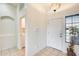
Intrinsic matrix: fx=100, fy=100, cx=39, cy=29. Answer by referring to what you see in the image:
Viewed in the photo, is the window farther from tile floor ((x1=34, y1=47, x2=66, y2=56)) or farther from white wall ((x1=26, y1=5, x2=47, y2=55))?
white wall ((x1=26, y1=5, x2=47, y2=55))

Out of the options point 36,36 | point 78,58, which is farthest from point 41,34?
point 78,58

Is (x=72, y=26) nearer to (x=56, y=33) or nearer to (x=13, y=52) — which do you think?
(x=56, y=33)

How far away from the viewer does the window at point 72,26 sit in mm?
1614

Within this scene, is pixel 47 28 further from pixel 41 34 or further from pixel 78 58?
pixel 78 58

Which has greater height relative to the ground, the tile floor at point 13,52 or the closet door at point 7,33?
the closet door at point 7,33

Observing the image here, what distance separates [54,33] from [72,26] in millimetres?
314

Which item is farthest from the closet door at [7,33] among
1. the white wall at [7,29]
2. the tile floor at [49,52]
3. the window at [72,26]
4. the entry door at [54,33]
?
the window at [72,26]

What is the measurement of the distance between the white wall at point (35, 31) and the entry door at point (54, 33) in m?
0.09

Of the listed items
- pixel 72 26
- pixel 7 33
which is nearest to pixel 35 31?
pixel 7 33

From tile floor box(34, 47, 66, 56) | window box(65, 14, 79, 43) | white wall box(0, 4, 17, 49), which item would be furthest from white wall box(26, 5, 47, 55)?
window box(65, 14, 79, 43)

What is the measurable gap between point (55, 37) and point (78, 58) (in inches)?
19.6

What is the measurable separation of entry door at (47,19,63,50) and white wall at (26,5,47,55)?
9 centimetres

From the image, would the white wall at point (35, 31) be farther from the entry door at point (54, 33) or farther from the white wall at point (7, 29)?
the white wall at point (7, 29)

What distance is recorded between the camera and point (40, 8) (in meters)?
1.68
